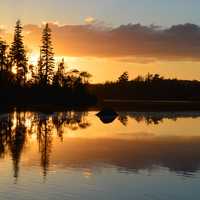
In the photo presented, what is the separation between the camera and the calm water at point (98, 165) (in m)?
18.4

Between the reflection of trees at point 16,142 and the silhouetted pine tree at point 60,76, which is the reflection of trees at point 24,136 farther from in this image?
the silhouetted pine tree at point 60,76

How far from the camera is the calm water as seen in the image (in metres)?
18.4

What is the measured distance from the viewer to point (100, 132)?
4297 centimetres

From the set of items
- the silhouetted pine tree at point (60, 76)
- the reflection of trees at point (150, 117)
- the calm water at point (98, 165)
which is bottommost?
the calm water at point (98, 165)

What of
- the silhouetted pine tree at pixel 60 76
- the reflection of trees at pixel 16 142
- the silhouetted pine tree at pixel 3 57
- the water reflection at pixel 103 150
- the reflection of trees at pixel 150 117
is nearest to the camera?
the water reflection at pixel 103 150

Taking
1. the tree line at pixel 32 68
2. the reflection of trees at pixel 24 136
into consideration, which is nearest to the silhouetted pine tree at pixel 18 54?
the tree line at pixel 32 68

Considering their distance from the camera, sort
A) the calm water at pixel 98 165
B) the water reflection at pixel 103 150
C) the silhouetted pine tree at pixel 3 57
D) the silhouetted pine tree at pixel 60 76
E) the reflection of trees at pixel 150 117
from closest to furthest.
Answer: the calm water at pixel 98 165, the water reflection at pixel 103 150, the reflection of trees at pixel 150 117, the silhouetted pine tree at pixel 3 57, the silhouetted pine tree at pixel 60 76

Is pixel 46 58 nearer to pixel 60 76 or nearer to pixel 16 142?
pixel 60 76

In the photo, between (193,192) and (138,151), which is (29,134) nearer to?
(138,151)

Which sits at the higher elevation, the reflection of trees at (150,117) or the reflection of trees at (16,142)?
the reflection of trees at (150,117)

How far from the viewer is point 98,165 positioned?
80.2ft

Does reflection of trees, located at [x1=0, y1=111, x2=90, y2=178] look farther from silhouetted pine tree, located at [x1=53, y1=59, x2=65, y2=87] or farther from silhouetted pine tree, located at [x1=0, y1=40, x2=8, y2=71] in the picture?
silhouetted pine tree, located at [x1=53, y1=59, x2=65, y2=87]

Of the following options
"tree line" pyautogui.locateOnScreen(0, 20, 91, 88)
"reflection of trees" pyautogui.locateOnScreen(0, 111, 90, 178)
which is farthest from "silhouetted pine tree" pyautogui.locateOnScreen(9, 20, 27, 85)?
"reflection of trees" pyautogui.locateOnScreen(0, 111, 90, 178)

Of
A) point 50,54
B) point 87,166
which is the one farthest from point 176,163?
point 50,54
